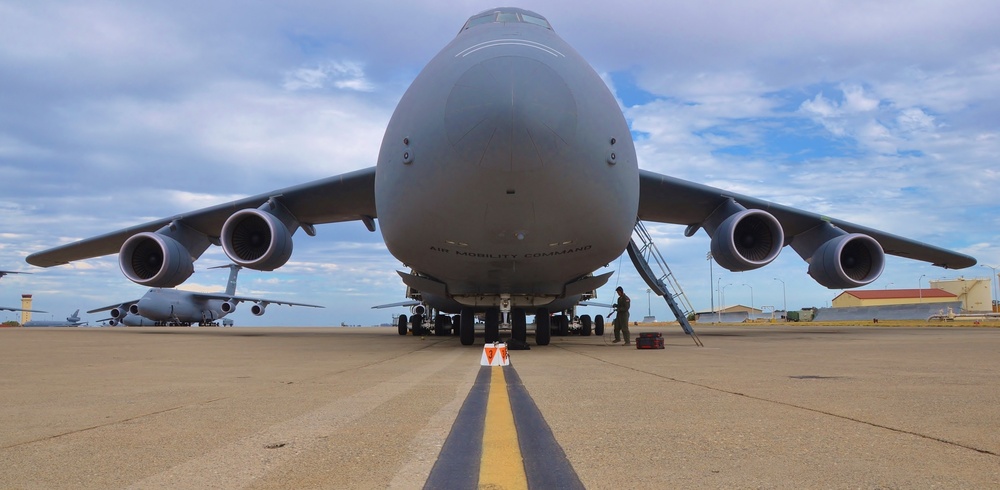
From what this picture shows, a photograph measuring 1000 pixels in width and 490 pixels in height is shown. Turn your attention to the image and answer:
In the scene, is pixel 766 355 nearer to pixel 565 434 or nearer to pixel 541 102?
pixel 541 102

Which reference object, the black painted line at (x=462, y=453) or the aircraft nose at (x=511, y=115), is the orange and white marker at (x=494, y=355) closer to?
the aircraft nose at (x=511, y=115)

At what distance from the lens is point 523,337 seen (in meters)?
10.4

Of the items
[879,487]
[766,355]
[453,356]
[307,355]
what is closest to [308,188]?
[307,355]

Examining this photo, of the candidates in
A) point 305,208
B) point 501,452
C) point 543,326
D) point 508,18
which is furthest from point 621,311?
point 501,452

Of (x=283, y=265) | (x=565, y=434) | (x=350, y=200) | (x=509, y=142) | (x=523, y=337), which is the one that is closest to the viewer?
(x=565, y=434)

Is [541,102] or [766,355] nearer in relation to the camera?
[541,102]

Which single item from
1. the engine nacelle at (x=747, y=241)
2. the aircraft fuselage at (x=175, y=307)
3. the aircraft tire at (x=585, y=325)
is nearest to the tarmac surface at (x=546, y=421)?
the engine nacelle at (x=747, y=241)

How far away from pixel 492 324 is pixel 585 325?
9.22 meters

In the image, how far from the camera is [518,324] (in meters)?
10.6

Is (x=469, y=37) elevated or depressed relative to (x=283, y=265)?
elevated

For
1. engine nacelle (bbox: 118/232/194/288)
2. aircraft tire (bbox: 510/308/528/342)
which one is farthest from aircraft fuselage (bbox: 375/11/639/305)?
engine nacelle (bbox: 118/232/194/288)

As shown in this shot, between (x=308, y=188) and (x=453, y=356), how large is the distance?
593 cm

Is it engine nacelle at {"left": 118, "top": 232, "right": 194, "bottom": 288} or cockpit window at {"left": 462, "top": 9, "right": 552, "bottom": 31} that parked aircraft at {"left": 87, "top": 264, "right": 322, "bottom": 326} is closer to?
engine nacelle at {"left": 118, "top": 232, "right": 194, "bottom": 288}

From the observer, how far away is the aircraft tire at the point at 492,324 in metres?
10.1
